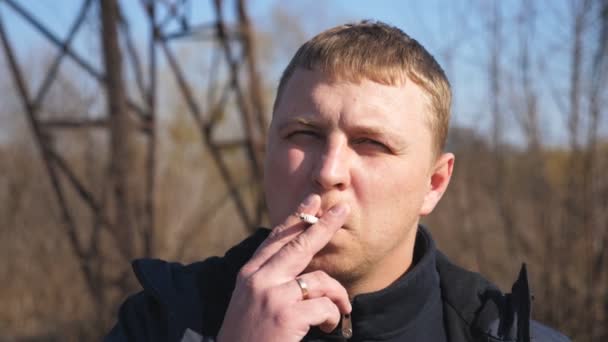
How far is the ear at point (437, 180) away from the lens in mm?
2005

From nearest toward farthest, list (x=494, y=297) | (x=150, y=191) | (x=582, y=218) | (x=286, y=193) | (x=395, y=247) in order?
(x=286, y=193) < (x=395, y=247) < (x=494, y=297) < (x=582, y=218) < (x=150, y=191)

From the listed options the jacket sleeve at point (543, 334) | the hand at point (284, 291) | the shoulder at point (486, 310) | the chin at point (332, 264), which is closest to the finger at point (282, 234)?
the hand at point (284, 291)

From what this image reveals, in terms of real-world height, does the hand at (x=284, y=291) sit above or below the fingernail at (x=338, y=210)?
below

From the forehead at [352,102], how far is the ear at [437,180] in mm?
190

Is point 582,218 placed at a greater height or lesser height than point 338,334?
lesser

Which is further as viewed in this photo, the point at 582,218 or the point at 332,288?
the point at 582,218

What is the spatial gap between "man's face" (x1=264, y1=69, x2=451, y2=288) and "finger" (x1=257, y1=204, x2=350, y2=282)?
0.30 ft

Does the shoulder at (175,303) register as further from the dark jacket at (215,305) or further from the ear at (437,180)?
the ear at (437,180)

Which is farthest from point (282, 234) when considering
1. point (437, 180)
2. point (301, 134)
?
point (437, 180)

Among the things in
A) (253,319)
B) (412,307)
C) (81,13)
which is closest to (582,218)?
(81,13)

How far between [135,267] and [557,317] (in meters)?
5.32

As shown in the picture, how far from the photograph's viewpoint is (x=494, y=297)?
2033 mm

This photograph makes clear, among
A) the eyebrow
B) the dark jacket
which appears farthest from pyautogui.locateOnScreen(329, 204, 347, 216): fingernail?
the dark jacket

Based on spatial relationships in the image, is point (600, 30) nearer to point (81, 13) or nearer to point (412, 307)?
point (81, 13)
